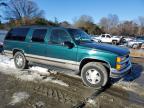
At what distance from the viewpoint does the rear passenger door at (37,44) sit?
24.2ft

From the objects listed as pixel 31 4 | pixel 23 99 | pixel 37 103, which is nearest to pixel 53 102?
pixel 37 103

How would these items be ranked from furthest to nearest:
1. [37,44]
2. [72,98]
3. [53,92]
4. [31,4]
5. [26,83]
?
1. [31,4]
2. [37,44]
3. [26,83]
4. [53,92]
5. [72,98]

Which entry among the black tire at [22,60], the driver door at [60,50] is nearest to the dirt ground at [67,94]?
the driver door at [60,50]

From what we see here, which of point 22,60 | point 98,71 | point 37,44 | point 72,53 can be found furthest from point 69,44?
point 22,60

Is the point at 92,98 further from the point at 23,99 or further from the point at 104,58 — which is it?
the point at 23,99

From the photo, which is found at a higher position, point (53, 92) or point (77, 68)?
point (77, 68)

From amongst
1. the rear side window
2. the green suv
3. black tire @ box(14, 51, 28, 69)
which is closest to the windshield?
the green suv

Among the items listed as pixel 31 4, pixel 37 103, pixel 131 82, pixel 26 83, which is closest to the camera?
pixel 37 103

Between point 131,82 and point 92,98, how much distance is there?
222 cm

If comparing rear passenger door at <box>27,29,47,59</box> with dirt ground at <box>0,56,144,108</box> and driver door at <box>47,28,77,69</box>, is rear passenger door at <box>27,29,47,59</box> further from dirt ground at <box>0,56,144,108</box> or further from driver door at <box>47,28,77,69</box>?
dirt ground at <box>0,56,144,108</box>

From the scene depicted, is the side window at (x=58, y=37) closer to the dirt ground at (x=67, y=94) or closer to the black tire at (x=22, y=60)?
the dirt ground at (x=67, y=94)

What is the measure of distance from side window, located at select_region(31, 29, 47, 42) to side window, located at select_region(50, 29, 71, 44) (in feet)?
1.47

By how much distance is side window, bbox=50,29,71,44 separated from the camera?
22.0 ft

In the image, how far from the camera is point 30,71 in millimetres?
8016
